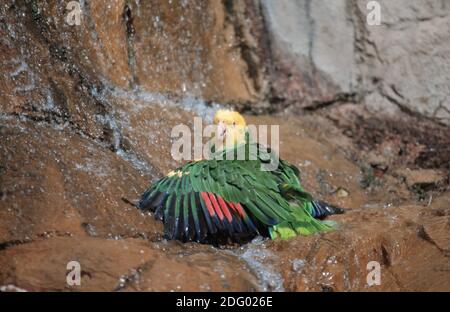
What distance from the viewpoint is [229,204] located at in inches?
168

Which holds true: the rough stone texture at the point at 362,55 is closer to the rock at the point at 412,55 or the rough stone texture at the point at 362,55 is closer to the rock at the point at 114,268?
the rock at the point at 412,55

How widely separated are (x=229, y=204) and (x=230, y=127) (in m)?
0.99

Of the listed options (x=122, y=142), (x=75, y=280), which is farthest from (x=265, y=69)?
(x=75, y=280)

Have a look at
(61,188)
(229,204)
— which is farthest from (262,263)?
(61,188)

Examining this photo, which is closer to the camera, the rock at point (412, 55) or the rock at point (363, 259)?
the rock at point (363, 259)

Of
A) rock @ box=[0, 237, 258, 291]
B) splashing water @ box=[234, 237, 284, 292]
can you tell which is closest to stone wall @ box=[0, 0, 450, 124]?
rock @ box=[0, 237, 258, 291]

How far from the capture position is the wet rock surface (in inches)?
149

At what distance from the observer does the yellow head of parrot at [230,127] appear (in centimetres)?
505

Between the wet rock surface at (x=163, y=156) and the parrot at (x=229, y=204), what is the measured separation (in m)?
0.09

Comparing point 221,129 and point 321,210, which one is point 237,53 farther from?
point 321,210

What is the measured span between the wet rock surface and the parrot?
3.7 inches

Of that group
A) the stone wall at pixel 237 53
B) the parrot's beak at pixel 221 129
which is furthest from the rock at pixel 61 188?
the parrot's beak at pixel 221 129

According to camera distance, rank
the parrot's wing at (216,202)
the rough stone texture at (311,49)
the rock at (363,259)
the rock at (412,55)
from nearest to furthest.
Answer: the rock at (363,259) < the parrot's wing at (216,202) < the rock at (412,55) < the rough stone texture at (311,49)
